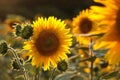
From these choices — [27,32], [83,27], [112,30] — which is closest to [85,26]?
[83,27]

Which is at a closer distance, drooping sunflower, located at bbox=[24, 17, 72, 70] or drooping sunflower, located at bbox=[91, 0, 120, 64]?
drooping sunflower, located at bbox=[91, 0, 120, 64]

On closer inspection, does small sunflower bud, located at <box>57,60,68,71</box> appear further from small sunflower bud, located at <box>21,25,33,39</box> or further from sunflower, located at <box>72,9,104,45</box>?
sunflower, located at <box>72,9,104,45</box>

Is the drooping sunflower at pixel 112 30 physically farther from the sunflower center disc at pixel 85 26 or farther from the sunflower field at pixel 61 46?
the sunflower center disc at pixel 85 26

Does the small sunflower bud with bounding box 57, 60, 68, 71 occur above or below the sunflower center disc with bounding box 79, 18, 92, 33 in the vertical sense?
below

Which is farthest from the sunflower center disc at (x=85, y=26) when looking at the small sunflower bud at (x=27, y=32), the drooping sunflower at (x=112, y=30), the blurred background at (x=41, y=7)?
the blurred background at (x=41, y=7)

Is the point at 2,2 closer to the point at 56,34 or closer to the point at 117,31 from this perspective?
the point at 56,34

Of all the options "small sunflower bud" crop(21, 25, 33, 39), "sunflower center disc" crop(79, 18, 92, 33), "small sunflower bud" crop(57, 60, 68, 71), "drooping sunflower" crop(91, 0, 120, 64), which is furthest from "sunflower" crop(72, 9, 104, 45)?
"drooping sunflower" crop(91, 0, 120, 64)

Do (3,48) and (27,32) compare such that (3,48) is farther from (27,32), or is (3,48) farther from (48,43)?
(48,43)
